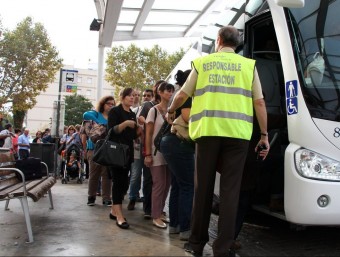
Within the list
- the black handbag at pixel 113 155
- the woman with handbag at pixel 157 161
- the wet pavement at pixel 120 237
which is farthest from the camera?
the woman with handbag at pixel 157 161

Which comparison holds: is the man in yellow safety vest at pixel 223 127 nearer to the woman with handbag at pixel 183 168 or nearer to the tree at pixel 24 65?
the woman with handbag at pixel 183 168

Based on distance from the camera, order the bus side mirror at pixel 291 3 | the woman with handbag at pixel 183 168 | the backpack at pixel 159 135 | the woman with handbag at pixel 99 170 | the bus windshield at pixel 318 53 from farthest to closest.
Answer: the woman with handbag at pixel 99 170 < the backpack at pixel 159 135 < the woman with handbag at pixel 183 168 < the bus windshield at pixel 318 53 < the bus side mirror at pixel 291 3

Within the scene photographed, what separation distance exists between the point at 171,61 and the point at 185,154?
90.9ft

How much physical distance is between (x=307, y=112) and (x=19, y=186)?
3.38 meters

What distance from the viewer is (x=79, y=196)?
7.78 m

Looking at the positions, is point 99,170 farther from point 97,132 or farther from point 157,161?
point 157,161

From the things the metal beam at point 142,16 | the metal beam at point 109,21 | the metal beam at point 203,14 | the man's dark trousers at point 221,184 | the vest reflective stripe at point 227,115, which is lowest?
the man's dark trousers at point 221,184

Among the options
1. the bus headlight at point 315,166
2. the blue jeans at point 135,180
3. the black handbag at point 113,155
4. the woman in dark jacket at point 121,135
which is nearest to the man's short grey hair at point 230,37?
the bus headlight at point 315,166

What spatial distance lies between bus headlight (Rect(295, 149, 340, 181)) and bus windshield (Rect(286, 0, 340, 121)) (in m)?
0.38

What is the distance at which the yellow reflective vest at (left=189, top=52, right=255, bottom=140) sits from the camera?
137 inches

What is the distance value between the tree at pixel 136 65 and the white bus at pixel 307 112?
26.6m

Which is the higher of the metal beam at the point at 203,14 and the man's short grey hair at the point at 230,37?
the metal beam at the point at 203,14

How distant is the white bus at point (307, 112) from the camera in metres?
3.64

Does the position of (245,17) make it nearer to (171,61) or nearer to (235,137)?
(235,137)
